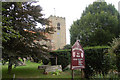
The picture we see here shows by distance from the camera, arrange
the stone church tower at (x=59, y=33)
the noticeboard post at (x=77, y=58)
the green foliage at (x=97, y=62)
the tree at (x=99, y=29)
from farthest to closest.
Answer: the stone church tower at (x=59, y=33) < the tree at (x=99, y=29) < the green foliage at (x=97, y=62) < the noticeboard post at (x=77, y=58)

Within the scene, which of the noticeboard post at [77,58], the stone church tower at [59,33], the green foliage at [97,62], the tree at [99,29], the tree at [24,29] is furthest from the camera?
the stone church tower at [59,33]

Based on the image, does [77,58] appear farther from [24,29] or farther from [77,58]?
[24,29]

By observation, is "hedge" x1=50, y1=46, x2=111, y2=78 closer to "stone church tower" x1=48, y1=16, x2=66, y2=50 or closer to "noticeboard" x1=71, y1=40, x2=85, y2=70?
"noticeboard" x1=71, y1=40, x2=85, y2=70

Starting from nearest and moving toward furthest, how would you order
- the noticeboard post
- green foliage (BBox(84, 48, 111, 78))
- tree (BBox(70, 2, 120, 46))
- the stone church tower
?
the noticeboard post → green foliage (BBox(84, 48, 111, 78)) → tree (BBox(70, 2, 120, 46)) → the stone church tower

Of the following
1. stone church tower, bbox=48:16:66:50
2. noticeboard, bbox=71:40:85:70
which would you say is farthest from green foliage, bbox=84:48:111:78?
stone church tower, bbox=48:16:66:50

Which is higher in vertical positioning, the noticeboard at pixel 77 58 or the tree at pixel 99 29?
the tree at pixel 99 29

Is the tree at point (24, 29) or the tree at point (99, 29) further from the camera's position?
the tree at point (99, 29)

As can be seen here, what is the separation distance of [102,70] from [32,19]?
19.8ft

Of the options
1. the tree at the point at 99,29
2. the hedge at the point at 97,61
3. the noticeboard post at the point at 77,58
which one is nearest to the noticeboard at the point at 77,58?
the noticeboard post at the point at 77,58

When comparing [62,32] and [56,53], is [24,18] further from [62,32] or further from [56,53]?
[62,32]

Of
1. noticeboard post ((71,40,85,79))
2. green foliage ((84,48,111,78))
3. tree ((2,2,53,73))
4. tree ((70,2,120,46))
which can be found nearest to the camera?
noticeboard post ((71,40,85,79))

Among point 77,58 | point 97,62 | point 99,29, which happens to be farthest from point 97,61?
point 99,29

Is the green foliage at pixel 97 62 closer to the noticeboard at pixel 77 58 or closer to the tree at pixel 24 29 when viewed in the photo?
the noticeboard at pixel 77 58

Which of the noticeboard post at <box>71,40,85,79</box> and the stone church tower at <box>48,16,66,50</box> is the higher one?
the stone church tower at <box>48,16,66,50</box>
